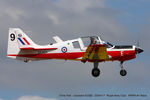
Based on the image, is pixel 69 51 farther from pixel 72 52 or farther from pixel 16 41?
pixel 16 41

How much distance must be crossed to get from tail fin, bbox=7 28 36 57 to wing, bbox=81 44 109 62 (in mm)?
4066

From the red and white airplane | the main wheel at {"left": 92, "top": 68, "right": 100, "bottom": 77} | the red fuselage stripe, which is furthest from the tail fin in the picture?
the main wheel at {"left": 92, "top": 68, "right": 100, "bottom": 77}

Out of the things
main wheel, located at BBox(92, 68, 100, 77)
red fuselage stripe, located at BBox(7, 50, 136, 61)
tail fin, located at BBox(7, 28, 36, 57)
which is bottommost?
main wheel, located at BBox(92, 68, 100, 77)

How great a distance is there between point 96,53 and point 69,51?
1.94 m

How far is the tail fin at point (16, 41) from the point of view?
20.9 metres

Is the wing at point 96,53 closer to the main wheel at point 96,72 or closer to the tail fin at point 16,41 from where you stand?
the main wheel at point 96,72

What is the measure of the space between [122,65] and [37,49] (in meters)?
5.96

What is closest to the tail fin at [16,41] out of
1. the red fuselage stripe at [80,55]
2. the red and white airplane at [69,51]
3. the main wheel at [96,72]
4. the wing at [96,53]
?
the red and white airplane at [69,51]

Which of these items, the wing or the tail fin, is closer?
the wing

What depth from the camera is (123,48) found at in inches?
809

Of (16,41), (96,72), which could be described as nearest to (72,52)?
(96,72)

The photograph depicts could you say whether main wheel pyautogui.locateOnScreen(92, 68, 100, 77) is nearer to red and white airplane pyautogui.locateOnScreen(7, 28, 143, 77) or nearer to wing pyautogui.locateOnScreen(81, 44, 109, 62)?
red and white airplane pyautogui.locateOnScreen(7, 28, 143, 77)

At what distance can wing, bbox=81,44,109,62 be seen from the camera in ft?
61.4

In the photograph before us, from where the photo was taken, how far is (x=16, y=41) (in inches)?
830
